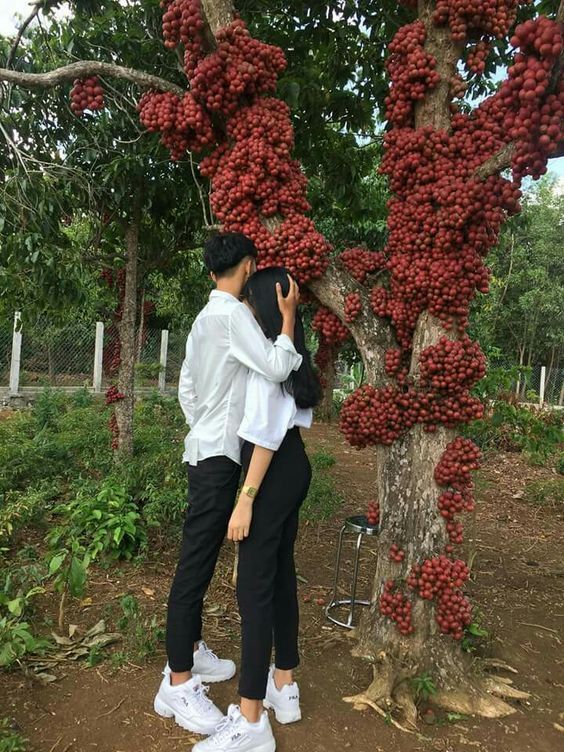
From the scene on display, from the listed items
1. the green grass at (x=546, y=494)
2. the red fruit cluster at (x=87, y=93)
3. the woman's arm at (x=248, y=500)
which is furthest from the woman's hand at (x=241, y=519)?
the green grass at (x=546, y=494)

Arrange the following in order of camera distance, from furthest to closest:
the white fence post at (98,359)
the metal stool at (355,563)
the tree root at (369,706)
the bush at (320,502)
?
the white fence post at (98,359) < the bush at (320,502) < the metal stool at (355,563) < the tree root at (369,706)

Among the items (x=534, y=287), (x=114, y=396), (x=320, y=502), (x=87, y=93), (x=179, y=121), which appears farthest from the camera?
(x=534, y=287)

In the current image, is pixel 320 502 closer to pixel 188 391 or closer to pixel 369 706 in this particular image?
pixel 369 706

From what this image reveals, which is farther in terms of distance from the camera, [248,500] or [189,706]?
[189,706]

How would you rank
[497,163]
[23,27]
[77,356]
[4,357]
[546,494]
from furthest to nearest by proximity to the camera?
[77,356], [4,357], [546,494], [23,27], [497,163]

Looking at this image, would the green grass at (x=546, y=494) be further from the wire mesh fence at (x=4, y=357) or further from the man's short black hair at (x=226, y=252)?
the wire mesh fence at (x=4, y=357)

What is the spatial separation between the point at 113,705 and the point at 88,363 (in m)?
9.94

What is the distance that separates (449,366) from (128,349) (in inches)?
146

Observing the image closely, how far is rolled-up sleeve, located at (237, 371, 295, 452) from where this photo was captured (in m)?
2.07

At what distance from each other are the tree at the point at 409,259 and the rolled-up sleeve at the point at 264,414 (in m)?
0.62

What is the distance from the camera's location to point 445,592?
2580 mm

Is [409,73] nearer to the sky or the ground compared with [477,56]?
nearer to the ground

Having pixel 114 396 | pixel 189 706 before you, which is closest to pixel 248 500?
pixel 189 706

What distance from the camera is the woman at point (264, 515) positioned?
2.07 metres
